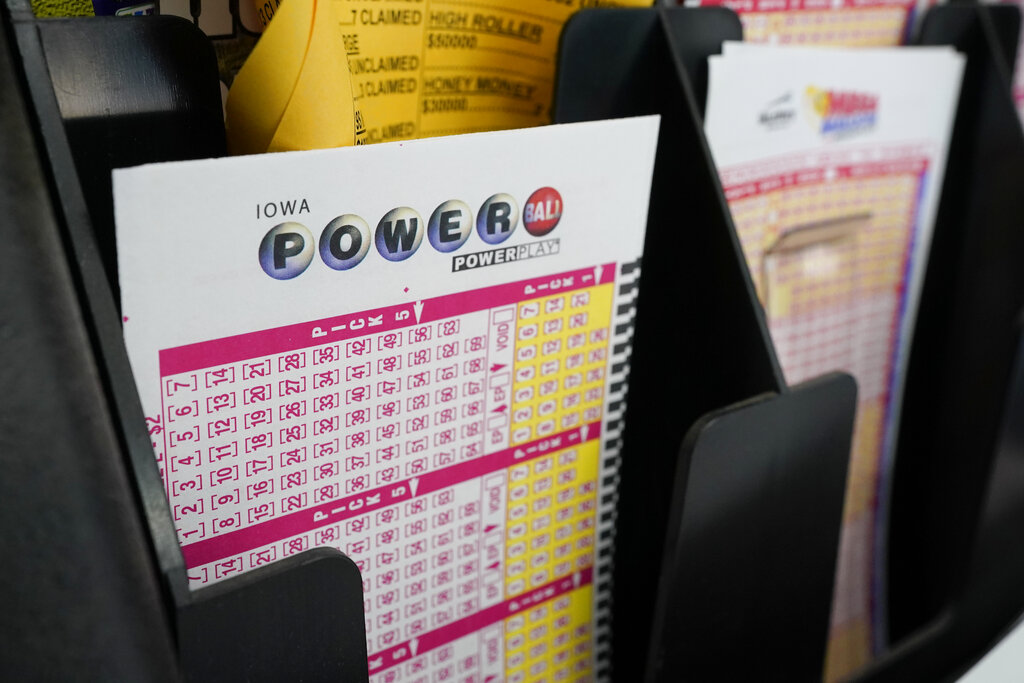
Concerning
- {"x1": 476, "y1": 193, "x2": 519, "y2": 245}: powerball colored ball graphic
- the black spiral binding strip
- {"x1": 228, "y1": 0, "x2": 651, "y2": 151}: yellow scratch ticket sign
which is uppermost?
{"x1": 228, "y1": 0, "x2": 651, "y2": 151}: yellow scratch ticket sign

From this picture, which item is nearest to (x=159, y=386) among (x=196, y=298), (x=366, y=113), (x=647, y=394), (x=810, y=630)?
(x=196, y=298)

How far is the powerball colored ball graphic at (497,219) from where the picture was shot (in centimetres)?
45

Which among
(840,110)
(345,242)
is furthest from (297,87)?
(840,110)

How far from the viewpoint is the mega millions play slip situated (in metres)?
0.38

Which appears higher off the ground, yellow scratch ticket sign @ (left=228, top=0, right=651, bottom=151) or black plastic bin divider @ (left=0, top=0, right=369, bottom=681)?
yellow scratch ticket sign @ (left=228, top=0, right=651, bottom=151)

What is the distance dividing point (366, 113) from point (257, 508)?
213 millimetres

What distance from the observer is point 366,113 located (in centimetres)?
49

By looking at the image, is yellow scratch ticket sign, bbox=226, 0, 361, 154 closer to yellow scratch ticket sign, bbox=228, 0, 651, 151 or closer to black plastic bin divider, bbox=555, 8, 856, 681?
yellow scratch ticket sign, bbox=228, 0, 651, 151

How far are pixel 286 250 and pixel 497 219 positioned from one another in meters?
0.11

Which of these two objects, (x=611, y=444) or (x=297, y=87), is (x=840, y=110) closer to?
(x=611, y=444)

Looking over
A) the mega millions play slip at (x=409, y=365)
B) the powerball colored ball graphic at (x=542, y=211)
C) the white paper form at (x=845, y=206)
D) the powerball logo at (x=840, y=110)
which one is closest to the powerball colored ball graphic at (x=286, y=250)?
the mega millions play slip at (x=409, y=365)

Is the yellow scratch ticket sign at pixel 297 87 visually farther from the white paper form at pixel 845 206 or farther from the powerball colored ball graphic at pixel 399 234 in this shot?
the white paper form at pixel 845 206

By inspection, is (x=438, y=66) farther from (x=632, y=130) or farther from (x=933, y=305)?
(x=933, y=305)

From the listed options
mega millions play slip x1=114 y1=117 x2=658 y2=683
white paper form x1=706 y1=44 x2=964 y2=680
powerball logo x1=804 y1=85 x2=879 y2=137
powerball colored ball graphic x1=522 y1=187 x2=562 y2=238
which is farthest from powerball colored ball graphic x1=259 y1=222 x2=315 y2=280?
powerball logo x1=804 y1=85 x2=879 y2=137
